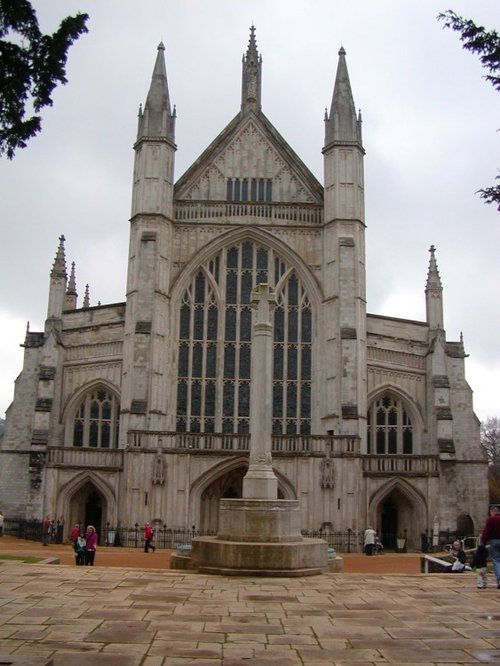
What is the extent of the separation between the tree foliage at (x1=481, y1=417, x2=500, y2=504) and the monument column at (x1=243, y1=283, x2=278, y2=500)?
150 ft

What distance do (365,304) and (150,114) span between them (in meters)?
13.6

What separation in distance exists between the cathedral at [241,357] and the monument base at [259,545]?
17.5 meters

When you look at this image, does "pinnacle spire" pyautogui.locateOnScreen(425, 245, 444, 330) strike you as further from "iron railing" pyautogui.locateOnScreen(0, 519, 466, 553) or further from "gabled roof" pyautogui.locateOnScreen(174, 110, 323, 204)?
"iron railing" pyautogui.locateOnScreen(0, 519, 466, 553)

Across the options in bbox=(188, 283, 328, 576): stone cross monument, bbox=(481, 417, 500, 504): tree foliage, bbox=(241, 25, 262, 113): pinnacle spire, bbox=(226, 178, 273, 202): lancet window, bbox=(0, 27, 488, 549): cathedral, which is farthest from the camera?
bbox=(481, 417, 500, 504): tree foliage

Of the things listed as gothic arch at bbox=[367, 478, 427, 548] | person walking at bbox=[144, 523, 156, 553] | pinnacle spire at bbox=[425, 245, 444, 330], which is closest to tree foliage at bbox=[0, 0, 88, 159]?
person walking at bbox=[144, 523, 156, 553]

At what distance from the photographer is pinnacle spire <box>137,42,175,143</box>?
39688mm

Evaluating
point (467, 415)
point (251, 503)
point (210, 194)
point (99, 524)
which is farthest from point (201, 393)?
point (251, 503)

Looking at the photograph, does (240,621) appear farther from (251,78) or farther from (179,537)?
(251,78)

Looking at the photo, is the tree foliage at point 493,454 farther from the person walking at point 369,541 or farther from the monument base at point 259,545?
the monument base at point 259,545

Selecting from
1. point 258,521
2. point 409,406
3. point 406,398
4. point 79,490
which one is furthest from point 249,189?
point 258,521

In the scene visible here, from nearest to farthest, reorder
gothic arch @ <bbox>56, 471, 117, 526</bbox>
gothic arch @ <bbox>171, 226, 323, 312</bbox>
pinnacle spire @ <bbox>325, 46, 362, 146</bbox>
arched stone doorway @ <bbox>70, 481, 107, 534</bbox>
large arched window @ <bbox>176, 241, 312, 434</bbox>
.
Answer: gothic arch @ <bbox>56, 471, 117, 526</bbox> < arched stone doorway @ <bbox>70, 481, 107, 534</bbox> < large arched window @ <bbox>176, 241, 312, 434</bbox> < gothic arch @ <bbox>171, 226, 323, 312</bbox> < pinnacle spire @ <bbox>325, 46, 362, 146</bbox>

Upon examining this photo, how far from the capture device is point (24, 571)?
52.3 ft

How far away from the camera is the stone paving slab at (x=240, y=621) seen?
339 inches

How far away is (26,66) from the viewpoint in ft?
33.7
